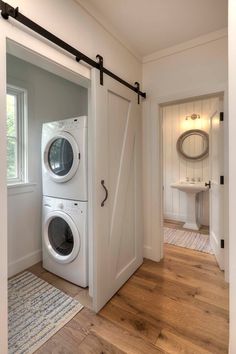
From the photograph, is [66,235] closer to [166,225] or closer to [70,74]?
[70,74]

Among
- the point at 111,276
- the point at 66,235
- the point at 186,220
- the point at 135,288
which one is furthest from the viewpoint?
the point at 186,220

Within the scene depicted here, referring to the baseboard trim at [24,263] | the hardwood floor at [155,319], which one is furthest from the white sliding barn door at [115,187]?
the baseboard trim at [24,263]

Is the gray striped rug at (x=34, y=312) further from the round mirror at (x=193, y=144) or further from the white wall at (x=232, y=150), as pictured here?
the round mirror at (x=193, y=144)

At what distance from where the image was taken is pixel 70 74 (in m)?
1.45

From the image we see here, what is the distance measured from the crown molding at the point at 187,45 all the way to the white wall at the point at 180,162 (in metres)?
1.57

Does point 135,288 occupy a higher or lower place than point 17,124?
lower

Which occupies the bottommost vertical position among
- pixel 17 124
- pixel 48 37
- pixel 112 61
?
pixel 17 124

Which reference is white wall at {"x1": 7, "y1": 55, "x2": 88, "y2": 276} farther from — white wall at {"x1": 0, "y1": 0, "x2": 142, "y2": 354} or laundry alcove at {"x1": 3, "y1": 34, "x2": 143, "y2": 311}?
white wall at {"x1": 0, "y1": 0, "x2": 142, "y2": 354}

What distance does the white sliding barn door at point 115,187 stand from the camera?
5.24 feet

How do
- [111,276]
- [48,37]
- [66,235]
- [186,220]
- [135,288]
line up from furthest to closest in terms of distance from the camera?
[186,220] → [66,235] → [135,288] → [111,276] → [48,37]

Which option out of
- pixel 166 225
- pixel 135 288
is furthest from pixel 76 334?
pixel 166 225

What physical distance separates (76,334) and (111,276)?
0.50 metres

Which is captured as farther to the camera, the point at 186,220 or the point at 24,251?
the point at 186,220

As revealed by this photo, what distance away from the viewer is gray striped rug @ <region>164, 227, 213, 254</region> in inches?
112
